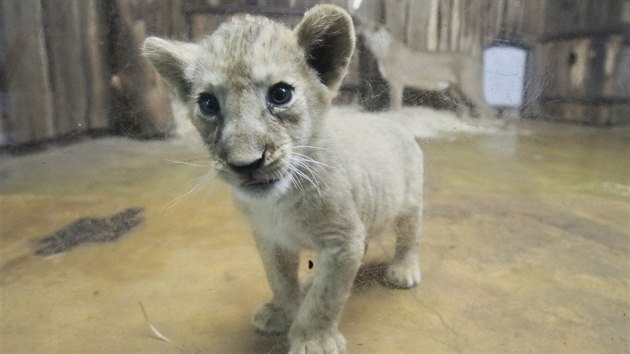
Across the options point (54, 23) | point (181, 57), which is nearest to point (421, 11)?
point (181, 57)

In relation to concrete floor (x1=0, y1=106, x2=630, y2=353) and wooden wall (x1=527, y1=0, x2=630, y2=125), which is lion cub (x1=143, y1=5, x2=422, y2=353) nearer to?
concrete floor (x1=0, y1=106, x2=630, y2=353)

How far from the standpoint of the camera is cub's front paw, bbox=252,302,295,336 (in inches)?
71.9

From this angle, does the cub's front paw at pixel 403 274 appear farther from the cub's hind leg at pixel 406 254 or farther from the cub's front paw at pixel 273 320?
the cub's front paw at pixel 273 320

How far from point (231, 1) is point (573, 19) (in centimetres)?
132

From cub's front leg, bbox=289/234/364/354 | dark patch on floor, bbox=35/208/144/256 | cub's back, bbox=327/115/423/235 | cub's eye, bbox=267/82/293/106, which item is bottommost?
dark patch on floor, bbox=35/208/144/256

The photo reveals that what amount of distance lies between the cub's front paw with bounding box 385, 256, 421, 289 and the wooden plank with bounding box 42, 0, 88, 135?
159cm

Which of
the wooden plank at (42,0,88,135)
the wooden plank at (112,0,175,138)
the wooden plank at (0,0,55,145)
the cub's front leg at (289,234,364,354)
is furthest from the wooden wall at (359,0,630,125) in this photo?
the wooden plank at (0,0,55,145)

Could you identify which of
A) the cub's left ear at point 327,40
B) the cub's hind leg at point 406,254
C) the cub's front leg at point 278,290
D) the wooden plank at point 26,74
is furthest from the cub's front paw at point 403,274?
the wooden plank at point 26,74

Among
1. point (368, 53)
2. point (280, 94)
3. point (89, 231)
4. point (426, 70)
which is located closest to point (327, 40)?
point (280, 94)

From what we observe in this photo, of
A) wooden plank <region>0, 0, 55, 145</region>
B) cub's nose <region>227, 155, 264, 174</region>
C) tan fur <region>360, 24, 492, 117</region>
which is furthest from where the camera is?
wooden plank <region>0, 0, 55, 145</region>

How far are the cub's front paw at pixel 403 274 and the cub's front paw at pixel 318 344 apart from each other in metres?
0.53

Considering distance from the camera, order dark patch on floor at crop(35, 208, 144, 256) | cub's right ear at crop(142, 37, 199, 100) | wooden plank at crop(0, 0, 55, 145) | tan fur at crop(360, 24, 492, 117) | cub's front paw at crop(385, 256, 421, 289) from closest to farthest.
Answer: cub's right ear at crop(142, 37, 199, 100) → tan fur at crop(360, 24, 492, 117) → cub's front paw at crop(385, 256, 421, 289) → wooden plank at crop(0, 0, 55, 145) → dark patch on floor at crop(35, 208, 144, 256)

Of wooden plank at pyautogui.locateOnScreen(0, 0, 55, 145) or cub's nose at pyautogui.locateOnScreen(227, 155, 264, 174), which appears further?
wooden plank at pyautogui.locateOnScreen(0, 0, 55, 145)

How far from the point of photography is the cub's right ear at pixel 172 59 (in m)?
1.50
